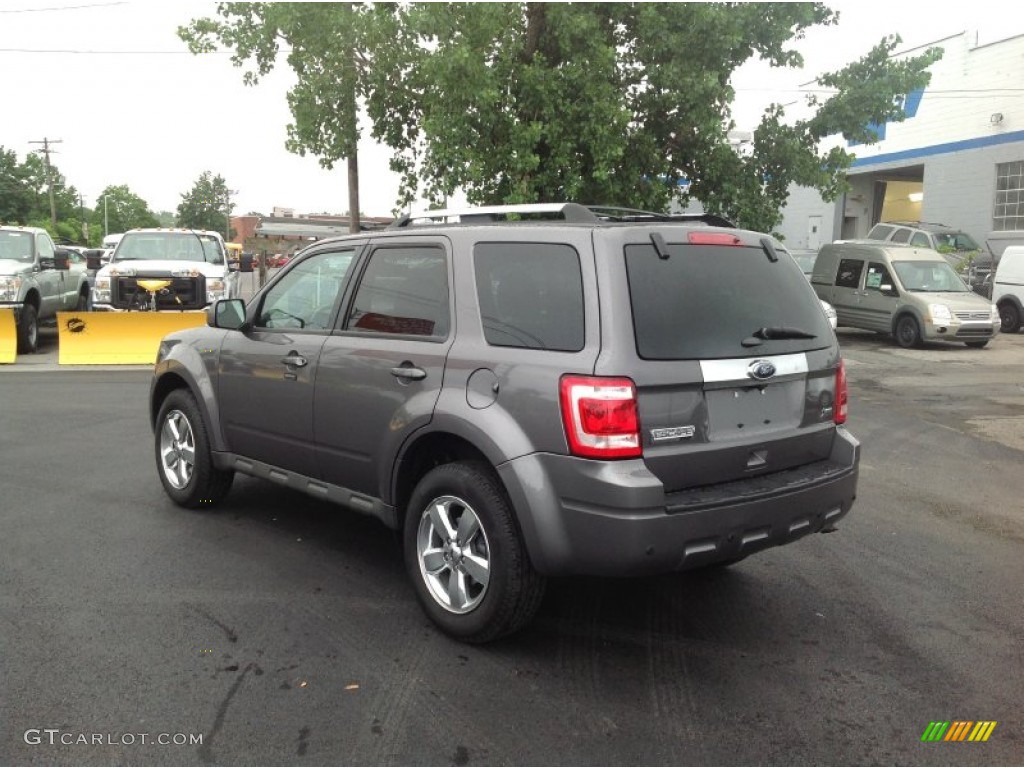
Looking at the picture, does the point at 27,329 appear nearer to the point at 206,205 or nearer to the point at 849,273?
the point at 849,273

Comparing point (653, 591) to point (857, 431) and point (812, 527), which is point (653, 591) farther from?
point (857, 431)

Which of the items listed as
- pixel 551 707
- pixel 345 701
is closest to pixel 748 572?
pixel 551 707

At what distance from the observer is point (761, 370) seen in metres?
3.83

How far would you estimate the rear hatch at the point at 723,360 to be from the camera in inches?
140

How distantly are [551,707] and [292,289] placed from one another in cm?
291

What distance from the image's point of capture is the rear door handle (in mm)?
4781

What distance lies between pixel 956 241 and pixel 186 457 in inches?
1006

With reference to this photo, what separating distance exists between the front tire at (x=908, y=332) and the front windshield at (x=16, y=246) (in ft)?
50.7

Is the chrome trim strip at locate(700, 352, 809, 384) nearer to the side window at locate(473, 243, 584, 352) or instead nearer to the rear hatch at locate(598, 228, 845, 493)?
the rear hatch at locate(598, 228, 845, 493)

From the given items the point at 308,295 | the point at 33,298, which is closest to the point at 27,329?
the point at 33,298

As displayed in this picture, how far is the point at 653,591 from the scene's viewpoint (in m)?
4.63

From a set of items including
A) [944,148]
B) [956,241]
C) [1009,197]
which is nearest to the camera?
[956,241]

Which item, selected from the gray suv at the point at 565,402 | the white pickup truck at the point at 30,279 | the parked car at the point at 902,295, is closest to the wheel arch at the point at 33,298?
the white pickup truck at the point at 30,279

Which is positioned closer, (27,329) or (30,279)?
(30,279)
